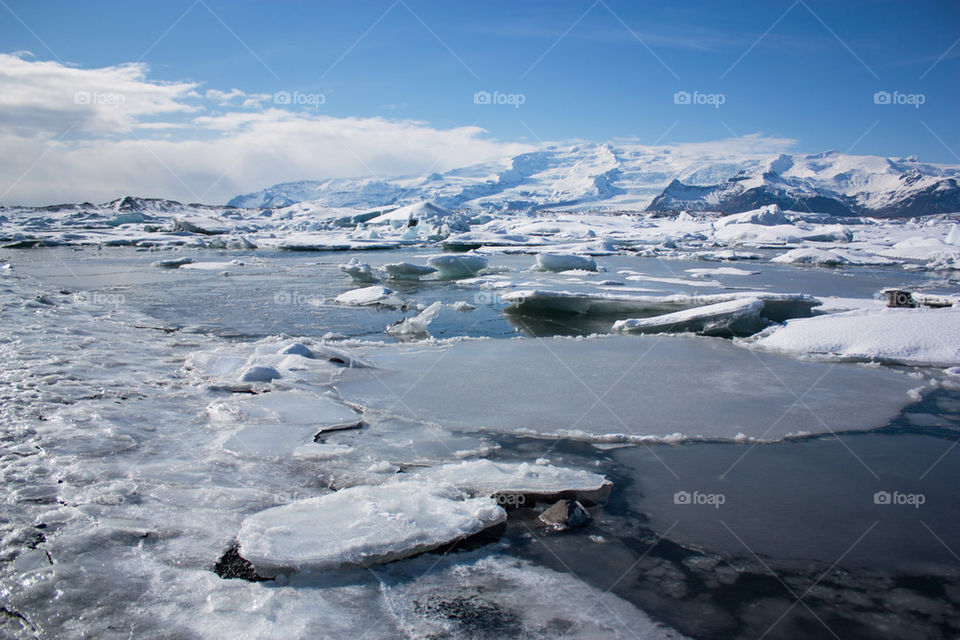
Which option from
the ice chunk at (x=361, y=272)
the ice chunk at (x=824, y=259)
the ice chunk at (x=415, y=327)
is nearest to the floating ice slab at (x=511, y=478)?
the ice chunk at (x=415, y=327)

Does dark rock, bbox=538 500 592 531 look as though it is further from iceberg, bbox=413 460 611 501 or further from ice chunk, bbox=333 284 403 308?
ice chunk, bbox=333 284 403 308

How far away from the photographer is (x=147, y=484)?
280cm

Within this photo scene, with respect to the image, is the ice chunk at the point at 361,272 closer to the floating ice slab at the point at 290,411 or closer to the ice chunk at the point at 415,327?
the ice chunk at the point at 415,327

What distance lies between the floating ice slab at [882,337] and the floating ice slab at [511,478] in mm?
4056

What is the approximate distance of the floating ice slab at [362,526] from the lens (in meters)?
2.21

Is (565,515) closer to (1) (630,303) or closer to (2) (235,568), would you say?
(2) (235,568)

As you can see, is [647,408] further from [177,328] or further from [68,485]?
[177,328]

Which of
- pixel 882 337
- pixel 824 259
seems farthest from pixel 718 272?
pixel 882 337

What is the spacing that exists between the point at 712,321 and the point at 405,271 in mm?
8041

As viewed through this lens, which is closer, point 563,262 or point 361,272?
point 361,272

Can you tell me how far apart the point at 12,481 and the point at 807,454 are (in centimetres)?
406

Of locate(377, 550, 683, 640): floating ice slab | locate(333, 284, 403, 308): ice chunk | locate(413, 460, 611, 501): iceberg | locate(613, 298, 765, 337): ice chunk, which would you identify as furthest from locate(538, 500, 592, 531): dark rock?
locate(333, 284, 403, 308): ice chunk

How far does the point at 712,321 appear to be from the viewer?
7.07 metres

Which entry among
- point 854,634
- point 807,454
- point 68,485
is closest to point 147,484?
point 68,485
